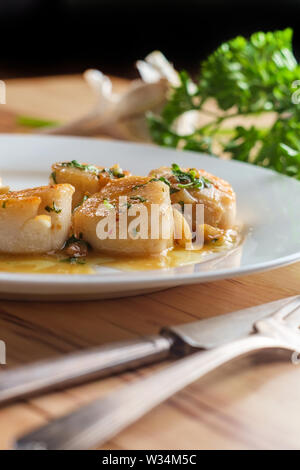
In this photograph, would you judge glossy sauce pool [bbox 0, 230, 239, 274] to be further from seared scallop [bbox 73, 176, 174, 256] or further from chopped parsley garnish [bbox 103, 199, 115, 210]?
chopped parsley garnish [bbox 103, 199, 115, 210]

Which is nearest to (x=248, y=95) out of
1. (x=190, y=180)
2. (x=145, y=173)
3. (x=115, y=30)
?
(x=145, y=173)

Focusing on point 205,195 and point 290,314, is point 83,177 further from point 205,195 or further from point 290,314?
point 290,314

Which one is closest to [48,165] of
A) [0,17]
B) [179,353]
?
[179,353]

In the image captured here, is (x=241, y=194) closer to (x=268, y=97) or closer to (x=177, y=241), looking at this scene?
(x=177, y=241)

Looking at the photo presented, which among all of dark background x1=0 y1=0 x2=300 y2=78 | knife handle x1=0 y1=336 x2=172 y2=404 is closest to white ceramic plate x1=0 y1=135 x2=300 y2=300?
knife handle x1=0 y1=336 x2=172 y2=404

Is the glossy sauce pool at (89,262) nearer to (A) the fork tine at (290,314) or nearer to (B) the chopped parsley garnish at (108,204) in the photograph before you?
(B) the chopped parsley garnish at (108,204)

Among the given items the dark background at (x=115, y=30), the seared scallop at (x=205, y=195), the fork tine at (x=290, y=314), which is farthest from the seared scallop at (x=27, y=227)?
the dark background at (x=115, y=30)
